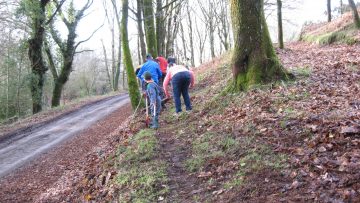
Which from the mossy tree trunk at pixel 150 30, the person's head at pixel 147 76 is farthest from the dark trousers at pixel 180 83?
the mossy tree trunk at pixel 150 30

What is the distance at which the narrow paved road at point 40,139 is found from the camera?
12047mm

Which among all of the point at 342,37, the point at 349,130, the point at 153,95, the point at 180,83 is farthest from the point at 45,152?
the point at 342,37

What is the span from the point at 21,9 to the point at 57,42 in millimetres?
5662

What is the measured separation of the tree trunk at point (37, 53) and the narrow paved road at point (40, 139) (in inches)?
236

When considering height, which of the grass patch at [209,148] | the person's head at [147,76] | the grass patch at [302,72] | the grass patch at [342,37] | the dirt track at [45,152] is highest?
the grass patch at [342,37]

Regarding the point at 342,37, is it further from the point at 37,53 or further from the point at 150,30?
the point at 37,53

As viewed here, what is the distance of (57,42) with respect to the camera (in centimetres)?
2798

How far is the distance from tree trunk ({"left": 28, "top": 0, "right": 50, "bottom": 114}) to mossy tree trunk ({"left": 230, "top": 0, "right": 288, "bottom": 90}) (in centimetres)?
1682

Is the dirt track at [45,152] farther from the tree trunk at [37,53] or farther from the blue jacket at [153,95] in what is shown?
the tree trunk at [37,53]

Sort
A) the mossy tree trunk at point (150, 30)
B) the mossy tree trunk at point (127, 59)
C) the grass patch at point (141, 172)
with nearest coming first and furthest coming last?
1. the grass patch at point (141, 172)
2. the mossy tree trunk at point (127, 59)
3. the mossy tree trunk at point (150, 30)

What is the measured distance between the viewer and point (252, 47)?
31.3 feet

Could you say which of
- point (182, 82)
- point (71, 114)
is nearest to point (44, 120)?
point (71, 114)

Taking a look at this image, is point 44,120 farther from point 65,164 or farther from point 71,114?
point 65,164

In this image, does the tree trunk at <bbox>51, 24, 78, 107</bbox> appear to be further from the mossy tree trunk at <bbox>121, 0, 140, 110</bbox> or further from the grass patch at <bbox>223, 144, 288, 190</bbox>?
the grass patch at <bbox>223, 144, 288, 190</bbox>
